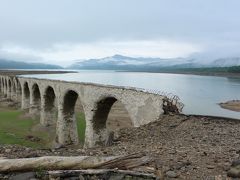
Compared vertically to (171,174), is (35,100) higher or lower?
lower

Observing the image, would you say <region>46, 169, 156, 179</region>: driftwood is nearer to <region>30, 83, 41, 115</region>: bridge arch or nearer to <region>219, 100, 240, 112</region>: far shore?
<region>30, 83, 41, 115</region>: bridge arch

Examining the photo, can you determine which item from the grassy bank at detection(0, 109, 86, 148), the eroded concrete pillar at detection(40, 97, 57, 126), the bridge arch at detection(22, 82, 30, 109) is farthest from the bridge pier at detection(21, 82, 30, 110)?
the eroded concrete pillar at detection(40, 97, 57, 126)

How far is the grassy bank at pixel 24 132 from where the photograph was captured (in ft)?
116

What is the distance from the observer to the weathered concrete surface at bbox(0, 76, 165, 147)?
2202cm

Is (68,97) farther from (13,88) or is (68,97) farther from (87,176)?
(13,88)

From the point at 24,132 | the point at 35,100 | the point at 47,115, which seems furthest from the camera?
the point at 35,100

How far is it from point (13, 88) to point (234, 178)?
72.9 m

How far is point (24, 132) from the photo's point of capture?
4116 cm

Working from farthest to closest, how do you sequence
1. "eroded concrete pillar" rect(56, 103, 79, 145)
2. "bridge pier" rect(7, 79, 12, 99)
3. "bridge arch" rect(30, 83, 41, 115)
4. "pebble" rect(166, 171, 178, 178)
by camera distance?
1. "bridge pier" rect(7, 79, 12, 99)
2. "bridge arch" rect(30, 83, 41, 115)
3. "eroded concrete pillar" rect(56, 103, 79, 145)
4. "pebble" rect(166, 171, 178, 178)

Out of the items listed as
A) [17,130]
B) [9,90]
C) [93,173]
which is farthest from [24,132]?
[9,90]

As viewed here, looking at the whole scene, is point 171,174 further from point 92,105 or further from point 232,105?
point 232,105

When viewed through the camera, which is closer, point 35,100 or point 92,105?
point 92,105

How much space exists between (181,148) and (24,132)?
31.6m

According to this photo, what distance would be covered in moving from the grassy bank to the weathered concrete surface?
2.04 m
